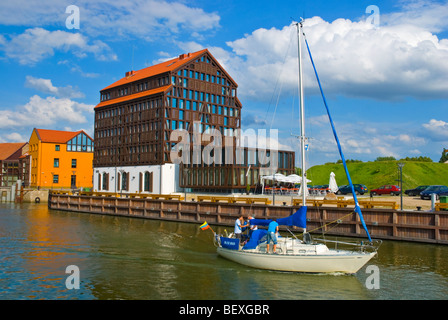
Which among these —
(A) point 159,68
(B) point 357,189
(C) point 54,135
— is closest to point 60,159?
(C) point 54,135

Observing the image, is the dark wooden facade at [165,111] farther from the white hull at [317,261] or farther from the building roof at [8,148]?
the white hull at [317,261]

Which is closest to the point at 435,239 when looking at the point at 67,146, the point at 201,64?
the point at 201,64

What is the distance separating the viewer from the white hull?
1967cm

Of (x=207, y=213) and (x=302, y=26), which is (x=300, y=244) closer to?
(x=302, y=26)

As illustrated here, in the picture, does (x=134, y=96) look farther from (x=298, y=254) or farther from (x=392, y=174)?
(x=298, y=254)

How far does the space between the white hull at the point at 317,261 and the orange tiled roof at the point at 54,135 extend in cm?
9718

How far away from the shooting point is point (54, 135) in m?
109

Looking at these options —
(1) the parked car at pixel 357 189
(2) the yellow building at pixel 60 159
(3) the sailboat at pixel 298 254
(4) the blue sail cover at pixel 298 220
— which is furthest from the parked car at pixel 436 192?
(2) the yellow building at pixel 60 159

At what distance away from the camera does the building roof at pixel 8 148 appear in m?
124

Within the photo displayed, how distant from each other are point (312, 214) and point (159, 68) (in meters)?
65.0

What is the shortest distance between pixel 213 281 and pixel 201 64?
70858 mm

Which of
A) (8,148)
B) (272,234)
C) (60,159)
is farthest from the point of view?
(8,148)

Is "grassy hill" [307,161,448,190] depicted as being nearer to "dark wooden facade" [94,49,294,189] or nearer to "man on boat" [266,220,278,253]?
"dark wooden facade" [94,49,294,189]

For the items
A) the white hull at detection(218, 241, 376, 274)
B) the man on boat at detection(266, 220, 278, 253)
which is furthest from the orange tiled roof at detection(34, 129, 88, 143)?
the white hull at detection(218, 241, 376, 274)
